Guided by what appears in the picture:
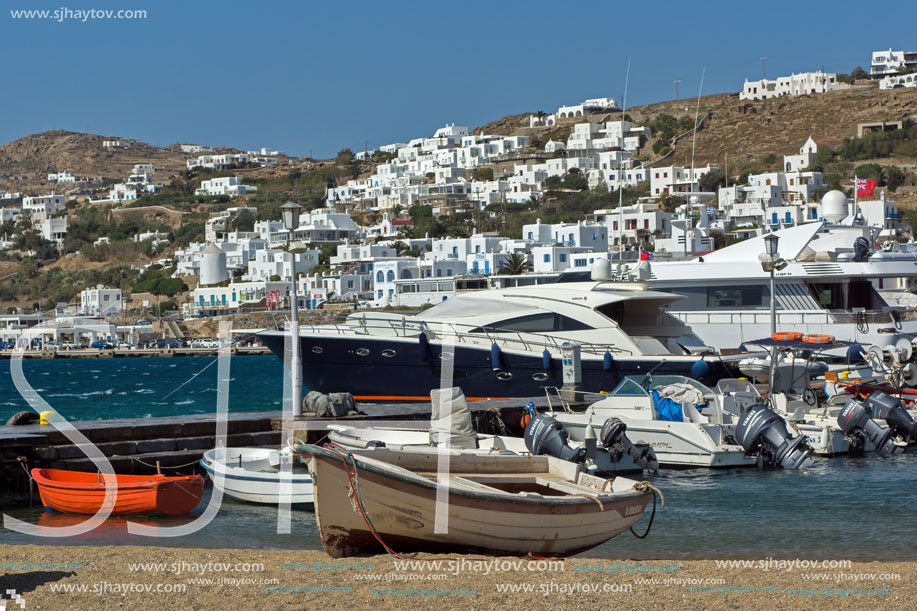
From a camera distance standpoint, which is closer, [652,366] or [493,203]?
[652,366]

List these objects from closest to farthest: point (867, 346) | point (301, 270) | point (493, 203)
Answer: point (867, 346) → point (301, 270) → point (493, 203)

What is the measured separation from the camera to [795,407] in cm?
1936

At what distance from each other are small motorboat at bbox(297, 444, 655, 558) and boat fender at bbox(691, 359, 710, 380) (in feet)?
37.9

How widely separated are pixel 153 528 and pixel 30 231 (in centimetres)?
17675

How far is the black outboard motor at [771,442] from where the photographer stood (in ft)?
54.3

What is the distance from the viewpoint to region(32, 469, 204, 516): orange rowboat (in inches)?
518

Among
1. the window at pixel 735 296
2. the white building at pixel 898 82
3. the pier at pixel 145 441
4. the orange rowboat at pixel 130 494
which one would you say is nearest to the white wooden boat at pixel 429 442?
A: the pier at pixel 145 441

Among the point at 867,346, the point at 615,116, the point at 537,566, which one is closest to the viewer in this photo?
the point at 537,566

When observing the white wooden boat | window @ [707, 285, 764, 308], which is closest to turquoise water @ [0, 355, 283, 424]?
the white wooden boat

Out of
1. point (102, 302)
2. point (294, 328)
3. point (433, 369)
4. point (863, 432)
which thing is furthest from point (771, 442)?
point (102, 302)

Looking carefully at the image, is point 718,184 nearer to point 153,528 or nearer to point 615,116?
point 615,116

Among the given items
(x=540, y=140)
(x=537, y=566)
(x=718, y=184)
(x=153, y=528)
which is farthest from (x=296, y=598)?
(x=540, y=140)

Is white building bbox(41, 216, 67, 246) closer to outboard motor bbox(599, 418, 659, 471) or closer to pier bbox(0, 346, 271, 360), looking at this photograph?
pier bbox(0, 346, 271, 360)

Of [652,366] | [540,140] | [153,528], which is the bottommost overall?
[153,528]
